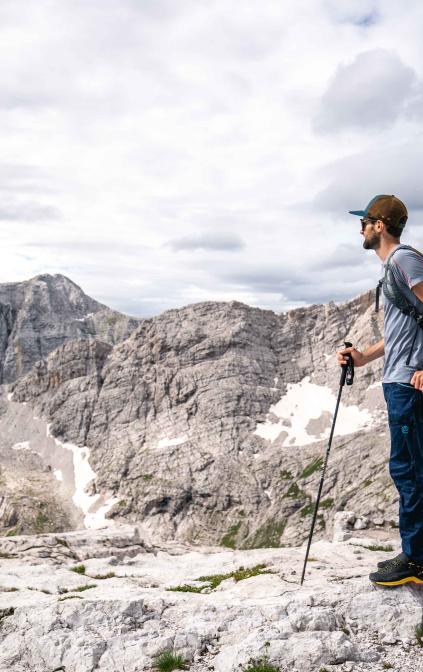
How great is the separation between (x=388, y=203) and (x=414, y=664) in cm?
842

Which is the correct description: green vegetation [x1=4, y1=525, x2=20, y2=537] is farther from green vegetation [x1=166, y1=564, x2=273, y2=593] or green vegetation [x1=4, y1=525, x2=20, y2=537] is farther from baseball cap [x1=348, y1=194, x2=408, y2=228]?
baseball cap [x1=348, y1=194, x2=408, y2=228]

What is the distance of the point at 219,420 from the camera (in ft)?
604

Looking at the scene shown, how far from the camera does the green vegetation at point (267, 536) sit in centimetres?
13388

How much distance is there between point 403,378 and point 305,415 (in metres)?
180

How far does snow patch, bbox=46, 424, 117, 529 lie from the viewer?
160m

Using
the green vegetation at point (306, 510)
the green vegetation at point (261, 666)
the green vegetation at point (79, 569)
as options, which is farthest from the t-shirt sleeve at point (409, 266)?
the green vegetation at point (306, 510)

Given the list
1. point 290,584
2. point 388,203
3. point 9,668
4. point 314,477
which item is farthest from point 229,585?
point 314,477

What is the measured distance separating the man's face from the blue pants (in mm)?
2840

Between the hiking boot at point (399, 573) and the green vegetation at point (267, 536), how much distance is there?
129976 mm

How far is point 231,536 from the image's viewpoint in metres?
145

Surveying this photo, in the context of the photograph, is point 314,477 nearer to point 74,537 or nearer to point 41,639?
point 74,537

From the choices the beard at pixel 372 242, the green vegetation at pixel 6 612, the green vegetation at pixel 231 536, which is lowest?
the green vegetation at pixel 231 536

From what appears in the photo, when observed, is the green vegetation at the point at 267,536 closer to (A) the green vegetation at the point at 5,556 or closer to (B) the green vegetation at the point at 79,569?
(A) the green vegetation at the point at 5,556

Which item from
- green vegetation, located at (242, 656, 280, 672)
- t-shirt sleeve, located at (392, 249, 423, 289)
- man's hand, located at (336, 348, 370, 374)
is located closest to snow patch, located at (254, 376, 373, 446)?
man's hand, located at (336, 348, 370, 374)
